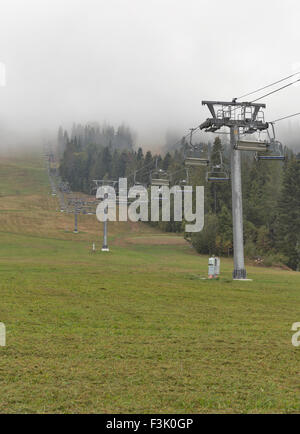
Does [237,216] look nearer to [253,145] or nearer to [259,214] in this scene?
[253,145]

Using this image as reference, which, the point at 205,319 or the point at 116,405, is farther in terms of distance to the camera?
the point at 205,319

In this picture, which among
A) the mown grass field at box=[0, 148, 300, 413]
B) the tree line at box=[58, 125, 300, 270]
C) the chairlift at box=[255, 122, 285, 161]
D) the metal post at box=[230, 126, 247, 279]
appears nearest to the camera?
the mown grass field at box=[0, 148, 300, 413]

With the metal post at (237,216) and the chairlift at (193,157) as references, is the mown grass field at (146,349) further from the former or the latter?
Result: the chairlift at (193,157)

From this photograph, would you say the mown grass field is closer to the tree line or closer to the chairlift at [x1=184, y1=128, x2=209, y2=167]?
the chairlift at [x1=184, y1=128, x2=209, y2=167]

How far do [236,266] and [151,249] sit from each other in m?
46.5

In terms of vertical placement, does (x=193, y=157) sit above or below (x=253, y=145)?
below

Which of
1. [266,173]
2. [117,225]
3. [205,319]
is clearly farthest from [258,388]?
[117,225]

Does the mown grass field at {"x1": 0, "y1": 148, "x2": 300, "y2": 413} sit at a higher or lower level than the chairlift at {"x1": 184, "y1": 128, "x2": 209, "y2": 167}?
lower

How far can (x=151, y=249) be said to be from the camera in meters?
77.9

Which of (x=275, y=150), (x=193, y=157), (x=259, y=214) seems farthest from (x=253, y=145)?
(x=259, y=214)

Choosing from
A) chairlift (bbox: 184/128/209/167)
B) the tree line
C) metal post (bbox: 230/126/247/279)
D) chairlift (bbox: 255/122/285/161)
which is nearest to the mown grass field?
metal post (bbox: 230/126/247/279)

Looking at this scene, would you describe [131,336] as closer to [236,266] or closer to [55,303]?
[55,303]

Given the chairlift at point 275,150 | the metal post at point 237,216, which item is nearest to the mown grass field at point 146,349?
the metal post at point 237,216
